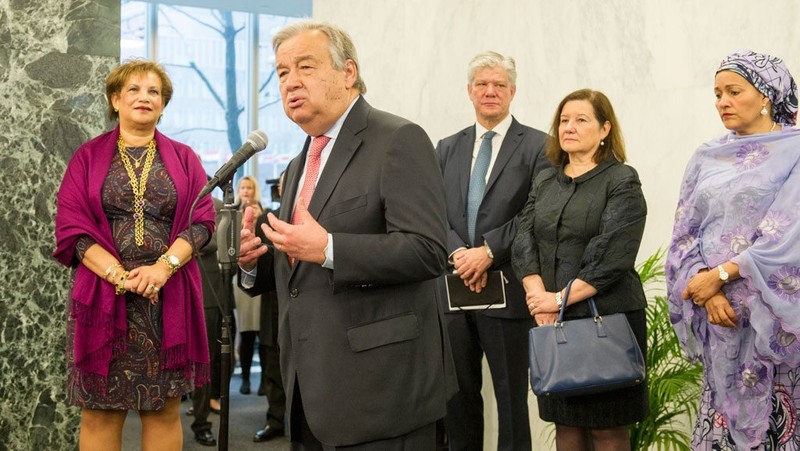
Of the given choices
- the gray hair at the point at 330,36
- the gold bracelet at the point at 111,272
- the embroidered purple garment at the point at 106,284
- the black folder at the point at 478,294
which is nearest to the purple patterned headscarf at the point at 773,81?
the black folder at the point at 478,294

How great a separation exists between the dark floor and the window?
3.34 metres

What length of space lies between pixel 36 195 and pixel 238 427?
248 cm

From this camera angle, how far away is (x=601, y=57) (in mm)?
4371

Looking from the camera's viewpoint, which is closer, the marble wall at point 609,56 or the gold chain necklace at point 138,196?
the gold chain necklace at point 138,196

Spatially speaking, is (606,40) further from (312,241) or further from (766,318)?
(312,241)

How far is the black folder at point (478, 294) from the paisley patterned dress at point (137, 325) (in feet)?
3.72

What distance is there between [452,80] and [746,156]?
273cm

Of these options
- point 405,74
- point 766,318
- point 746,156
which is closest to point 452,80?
point 405,74

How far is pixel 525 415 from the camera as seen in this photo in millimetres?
3770

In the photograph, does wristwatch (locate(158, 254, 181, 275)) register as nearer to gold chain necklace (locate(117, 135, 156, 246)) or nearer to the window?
gold chain necklace (locate(117, 135, 156, 246))

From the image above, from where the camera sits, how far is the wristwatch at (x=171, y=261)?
10.7 ft

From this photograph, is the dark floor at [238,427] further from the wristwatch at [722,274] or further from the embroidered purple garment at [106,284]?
the wristwatch at [722,274]

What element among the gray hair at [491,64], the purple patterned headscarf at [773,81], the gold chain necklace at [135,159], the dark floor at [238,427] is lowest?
the dark floor at [238,427]

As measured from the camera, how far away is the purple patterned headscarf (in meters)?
2.90
